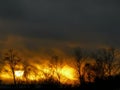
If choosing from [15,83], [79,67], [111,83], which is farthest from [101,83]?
[79,67]

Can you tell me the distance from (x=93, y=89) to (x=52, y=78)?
45747mm

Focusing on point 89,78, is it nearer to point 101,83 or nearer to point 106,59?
point 106,59

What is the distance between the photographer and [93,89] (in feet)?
263

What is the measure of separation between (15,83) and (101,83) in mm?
31599

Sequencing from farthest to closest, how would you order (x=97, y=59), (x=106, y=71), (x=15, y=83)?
1. (x=97, y=59)
2. (x=106, y=71)
3. (x=15, y=83)

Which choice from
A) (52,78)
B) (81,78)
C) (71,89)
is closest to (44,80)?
(52,78)

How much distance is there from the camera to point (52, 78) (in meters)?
125

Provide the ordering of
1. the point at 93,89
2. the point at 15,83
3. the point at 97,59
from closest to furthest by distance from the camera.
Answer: the point at 93,89 → the point at 15,83 → the point at 97,59

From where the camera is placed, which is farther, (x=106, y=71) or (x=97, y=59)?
(x=97, y=59)

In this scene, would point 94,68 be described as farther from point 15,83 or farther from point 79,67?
point 15,83

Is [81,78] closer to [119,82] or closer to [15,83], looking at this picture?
[15,83]

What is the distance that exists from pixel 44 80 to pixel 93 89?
47993 millimetres

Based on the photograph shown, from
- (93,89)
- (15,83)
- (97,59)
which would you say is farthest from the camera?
(97,59)

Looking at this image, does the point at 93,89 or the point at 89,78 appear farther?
A: the point at 89,78
